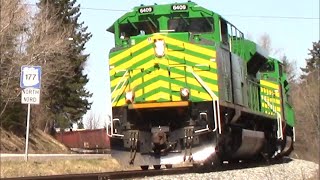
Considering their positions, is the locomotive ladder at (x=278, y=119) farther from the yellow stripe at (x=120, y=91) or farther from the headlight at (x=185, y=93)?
the yellow stripe at (x=120, y=91)

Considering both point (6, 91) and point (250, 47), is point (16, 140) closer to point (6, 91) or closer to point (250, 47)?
point (6, 91)

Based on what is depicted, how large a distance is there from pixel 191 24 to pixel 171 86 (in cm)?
175

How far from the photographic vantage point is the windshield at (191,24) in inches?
491

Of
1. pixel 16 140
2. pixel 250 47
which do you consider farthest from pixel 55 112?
pixel 250 47

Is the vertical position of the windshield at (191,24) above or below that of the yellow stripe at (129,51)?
above

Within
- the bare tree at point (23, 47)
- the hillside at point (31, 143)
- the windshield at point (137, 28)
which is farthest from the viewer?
the hillside at point (31, 143)

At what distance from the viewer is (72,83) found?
158ft

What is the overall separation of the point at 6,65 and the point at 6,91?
4.86ft

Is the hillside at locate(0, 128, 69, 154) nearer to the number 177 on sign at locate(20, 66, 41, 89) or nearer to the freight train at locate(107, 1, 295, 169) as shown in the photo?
the number 177 on sign at locate(20, 66, 41, 89)

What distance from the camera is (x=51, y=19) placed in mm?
37500

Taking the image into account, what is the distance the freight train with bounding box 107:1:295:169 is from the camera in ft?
37.7

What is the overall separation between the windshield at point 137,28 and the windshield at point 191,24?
0.41 metres

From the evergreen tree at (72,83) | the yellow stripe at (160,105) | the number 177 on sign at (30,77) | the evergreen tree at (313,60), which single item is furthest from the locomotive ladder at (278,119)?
the evergreen tree at (313,60)

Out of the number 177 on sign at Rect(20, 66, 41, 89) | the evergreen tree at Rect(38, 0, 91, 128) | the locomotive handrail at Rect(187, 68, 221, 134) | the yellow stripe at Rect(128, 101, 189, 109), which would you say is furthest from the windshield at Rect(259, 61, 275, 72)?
the evergreen tree at Rect(38, 0, 91, 128)
